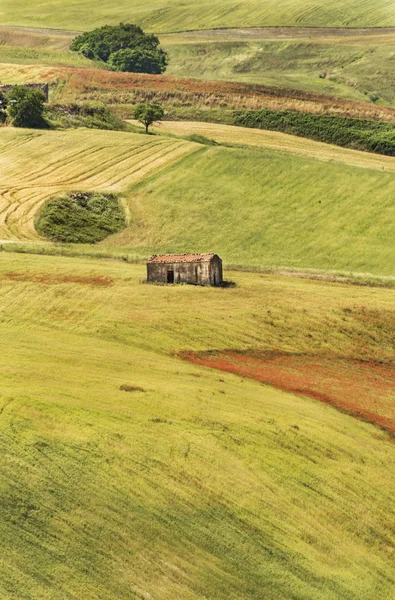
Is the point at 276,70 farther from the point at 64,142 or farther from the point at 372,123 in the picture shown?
the point at 64,142

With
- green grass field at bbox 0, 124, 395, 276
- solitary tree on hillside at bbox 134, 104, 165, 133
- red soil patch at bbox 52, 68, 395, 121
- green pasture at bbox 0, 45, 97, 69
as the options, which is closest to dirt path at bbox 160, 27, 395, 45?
green pasture at bbox 0, 45, 97, 69

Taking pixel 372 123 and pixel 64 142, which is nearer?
pixel 64 142

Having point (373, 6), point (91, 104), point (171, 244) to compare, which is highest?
point (373, 6)

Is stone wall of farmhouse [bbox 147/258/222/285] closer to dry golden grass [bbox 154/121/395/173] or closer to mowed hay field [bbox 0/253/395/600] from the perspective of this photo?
mowed hay field [bbox 0/253/395/600]

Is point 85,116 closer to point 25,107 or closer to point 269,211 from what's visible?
point 25,107

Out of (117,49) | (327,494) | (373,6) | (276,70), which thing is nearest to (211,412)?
(327,494)

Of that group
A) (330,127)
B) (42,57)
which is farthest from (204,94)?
(42,57)
